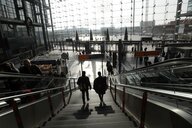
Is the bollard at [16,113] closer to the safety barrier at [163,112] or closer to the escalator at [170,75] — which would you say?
the safety barrier at [163,112]

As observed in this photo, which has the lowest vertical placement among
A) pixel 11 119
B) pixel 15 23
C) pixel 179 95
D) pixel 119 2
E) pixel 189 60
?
pixel 11 119

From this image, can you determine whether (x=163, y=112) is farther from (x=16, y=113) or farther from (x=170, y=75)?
(x=16, y=113)

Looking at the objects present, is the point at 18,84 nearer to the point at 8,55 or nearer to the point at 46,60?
the point at 46,60

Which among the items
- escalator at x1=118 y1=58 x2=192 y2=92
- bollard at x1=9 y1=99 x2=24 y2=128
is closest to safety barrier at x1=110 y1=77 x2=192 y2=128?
escalator at x1=118 y1=58 x2=192 y2=92

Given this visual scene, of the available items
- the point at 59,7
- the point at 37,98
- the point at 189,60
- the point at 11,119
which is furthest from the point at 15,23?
the point at 189,60

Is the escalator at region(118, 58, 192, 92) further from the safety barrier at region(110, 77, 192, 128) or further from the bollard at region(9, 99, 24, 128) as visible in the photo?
the bollard at region(9, 99, 24, 128)

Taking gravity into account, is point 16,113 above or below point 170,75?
below

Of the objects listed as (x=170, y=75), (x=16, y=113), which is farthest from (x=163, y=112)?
(x=16, y=113)

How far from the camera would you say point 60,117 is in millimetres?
3531

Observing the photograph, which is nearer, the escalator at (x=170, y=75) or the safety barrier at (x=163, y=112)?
the safety barrier at (x=163, y=112)

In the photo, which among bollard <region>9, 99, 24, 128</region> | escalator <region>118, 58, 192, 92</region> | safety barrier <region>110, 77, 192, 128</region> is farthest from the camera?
bollard <region>9, 99, 24, 128</region>

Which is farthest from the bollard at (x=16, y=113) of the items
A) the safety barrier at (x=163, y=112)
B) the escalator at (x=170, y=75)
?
the escalator at (x=170, y=75)

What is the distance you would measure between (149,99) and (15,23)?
15.7m

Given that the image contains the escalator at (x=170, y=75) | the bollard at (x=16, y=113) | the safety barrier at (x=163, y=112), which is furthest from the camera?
the bollard at (x=16, y=113)
